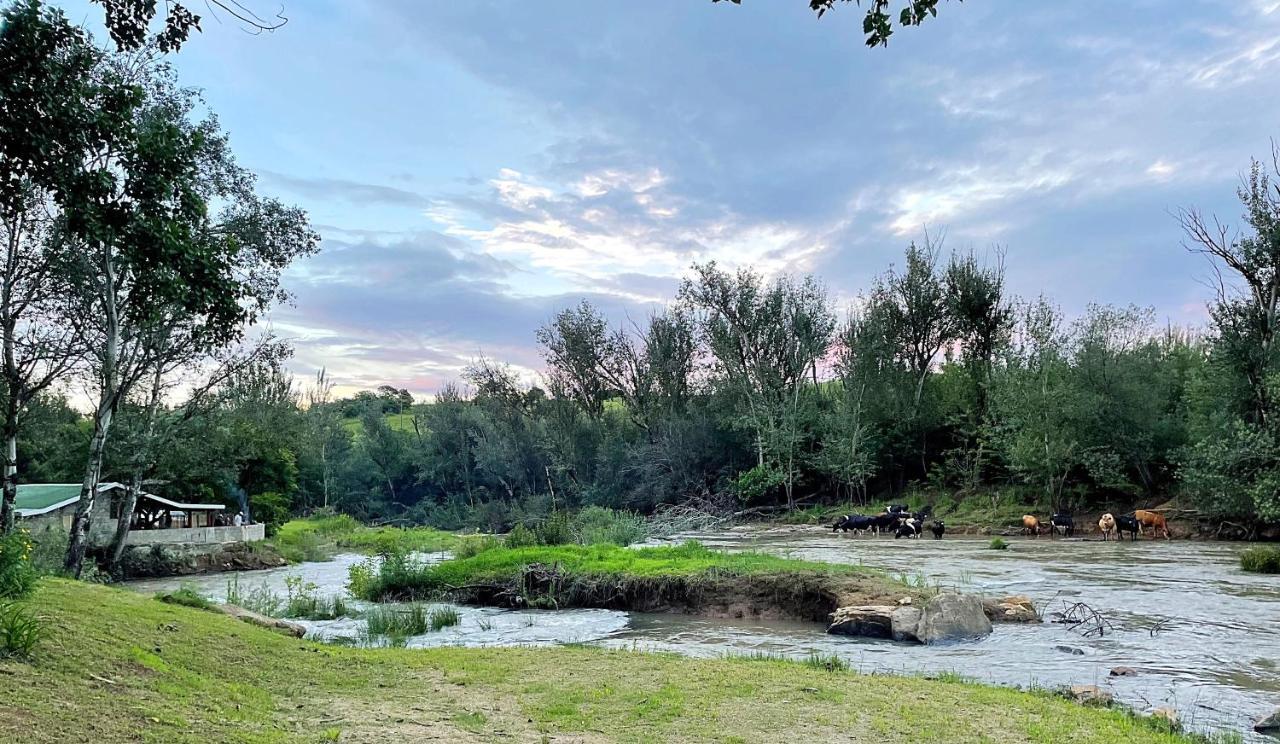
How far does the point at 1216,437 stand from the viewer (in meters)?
32.1

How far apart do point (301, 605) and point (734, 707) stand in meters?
15.0

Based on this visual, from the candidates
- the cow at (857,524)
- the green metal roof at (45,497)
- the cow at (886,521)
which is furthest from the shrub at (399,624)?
the cow at (886,521)

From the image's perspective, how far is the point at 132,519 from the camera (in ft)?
122

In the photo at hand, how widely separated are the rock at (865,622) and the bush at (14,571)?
42.8ft

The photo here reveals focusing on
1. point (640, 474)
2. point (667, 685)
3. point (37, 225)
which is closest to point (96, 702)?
point (667, 685)

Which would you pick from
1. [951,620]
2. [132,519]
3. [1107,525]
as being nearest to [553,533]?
[951,620]

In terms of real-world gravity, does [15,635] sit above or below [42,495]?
above

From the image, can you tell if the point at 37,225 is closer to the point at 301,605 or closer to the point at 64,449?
the point at 301,605

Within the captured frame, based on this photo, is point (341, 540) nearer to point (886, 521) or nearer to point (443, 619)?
point (886, 521)

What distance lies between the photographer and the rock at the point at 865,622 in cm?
1509

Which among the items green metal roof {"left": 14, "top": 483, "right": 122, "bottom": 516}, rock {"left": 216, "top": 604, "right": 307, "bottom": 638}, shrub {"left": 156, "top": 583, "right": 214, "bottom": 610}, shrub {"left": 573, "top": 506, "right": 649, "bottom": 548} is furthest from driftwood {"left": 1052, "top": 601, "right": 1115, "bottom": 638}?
green metal roof {"left": 14, "top": 483, "right": 122, "bottom": 516}

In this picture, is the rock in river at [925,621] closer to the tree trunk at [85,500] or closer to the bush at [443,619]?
the bush at [443,619]

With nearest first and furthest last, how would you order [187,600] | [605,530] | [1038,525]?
[187,600] < [605,530] < [1038,525]

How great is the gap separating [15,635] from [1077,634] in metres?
15.7
